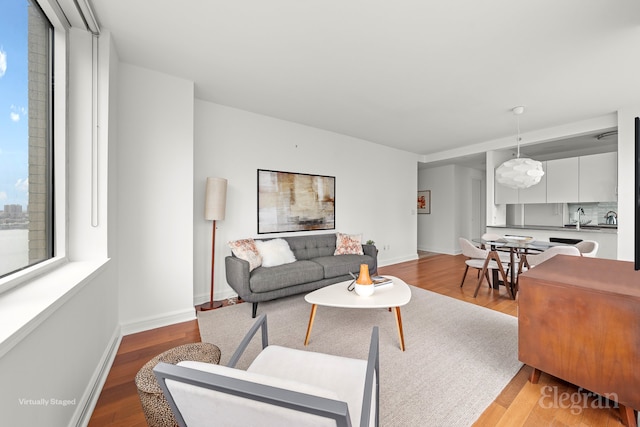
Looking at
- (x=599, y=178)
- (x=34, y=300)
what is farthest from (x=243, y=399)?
(x=599, y=178)

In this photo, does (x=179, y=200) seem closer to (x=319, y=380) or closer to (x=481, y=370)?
(x=319, y=380)

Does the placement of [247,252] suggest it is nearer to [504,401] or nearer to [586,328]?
[504,401]

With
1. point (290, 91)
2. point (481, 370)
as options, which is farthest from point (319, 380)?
point (290, 91)

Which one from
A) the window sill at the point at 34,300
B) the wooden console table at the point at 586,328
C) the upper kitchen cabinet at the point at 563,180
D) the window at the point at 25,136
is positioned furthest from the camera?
the upper kitchen cabinet at the point at 563,180

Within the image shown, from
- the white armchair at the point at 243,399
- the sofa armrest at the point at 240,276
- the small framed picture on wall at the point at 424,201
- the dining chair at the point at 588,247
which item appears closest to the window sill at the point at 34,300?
the white armchair at the point at 243,399

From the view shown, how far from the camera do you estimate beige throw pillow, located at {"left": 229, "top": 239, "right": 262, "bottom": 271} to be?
9.80 ft

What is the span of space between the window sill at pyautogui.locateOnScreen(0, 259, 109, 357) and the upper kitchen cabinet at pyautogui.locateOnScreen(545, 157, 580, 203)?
21.1 ft

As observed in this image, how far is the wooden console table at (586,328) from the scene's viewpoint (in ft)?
4.42

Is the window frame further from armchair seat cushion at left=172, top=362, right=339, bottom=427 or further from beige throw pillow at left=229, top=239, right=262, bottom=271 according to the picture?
armchair seat cushion at left=172, top=362, right=339, bottom=427

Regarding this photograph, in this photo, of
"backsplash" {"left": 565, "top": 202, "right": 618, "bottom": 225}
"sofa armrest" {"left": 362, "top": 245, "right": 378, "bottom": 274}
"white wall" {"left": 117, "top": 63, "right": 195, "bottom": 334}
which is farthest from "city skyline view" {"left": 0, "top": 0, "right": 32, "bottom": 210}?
"backsplash" {"left": 565, "top": 202, "right": 618, "bottom": 225}

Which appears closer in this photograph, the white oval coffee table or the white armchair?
the white armchair

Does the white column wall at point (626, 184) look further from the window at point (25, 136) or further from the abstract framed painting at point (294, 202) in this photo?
the window at point (25, 136)

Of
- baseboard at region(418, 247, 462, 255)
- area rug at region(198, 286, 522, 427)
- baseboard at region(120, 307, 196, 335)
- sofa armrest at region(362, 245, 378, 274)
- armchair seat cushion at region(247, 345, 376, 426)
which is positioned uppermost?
sofa armrest at region(362, 245, 378, 274)

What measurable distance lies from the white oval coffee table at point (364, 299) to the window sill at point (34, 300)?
1.50 meters
